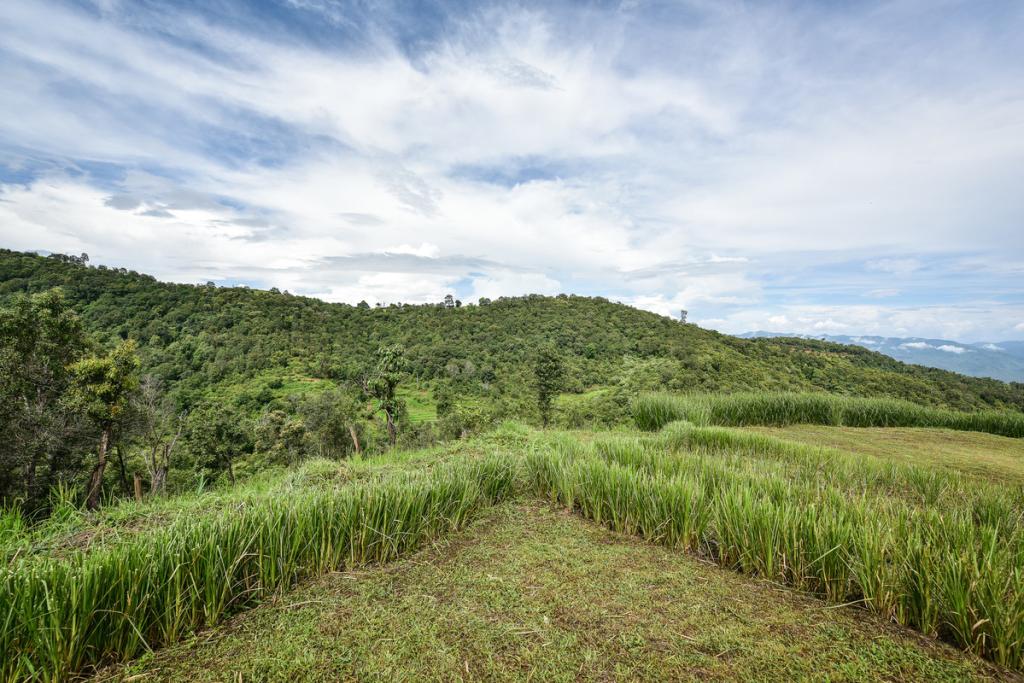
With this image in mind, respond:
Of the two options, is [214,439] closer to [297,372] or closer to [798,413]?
[297,372]

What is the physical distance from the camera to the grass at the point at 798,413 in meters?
8.48

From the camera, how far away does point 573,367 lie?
1427 inches

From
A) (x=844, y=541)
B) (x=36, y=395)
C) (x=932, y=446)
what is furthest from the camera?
(x=36, y=395)

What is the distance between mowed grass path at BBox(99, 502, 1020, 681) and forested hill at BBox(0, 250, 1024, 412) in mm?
22839

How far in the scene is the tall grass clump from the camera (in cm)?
172

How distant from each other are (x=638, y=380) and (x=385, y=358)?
16288 mm

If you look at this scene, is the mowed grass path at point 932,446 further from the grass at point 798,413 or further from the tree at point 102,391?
the tree at point 102,391

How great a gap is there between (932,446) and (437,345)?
4409 cm

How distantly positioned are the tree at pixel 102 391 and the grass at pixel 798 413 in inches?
699

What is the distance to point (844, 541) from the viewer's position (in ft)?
8.08

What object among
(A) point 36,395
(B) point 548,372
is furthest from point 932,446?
(A) point 36,395

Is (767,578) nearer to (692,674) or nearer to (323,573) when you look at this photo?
(692,674)

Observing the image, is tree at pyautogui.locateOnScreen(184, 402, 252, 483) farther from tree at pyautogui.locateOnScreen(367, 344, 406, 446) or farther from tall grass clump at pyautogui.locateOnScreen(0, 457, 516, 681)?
tall grass clump at pyautogui.locateOnScreen(0, 457, 516, 681)

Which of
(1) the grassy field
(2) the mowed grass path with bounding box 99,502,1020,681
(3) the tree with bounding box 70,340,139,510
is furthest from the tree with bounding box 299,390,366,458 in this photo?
(2) the mowed grass path with bounding box 99,502,1020,681
